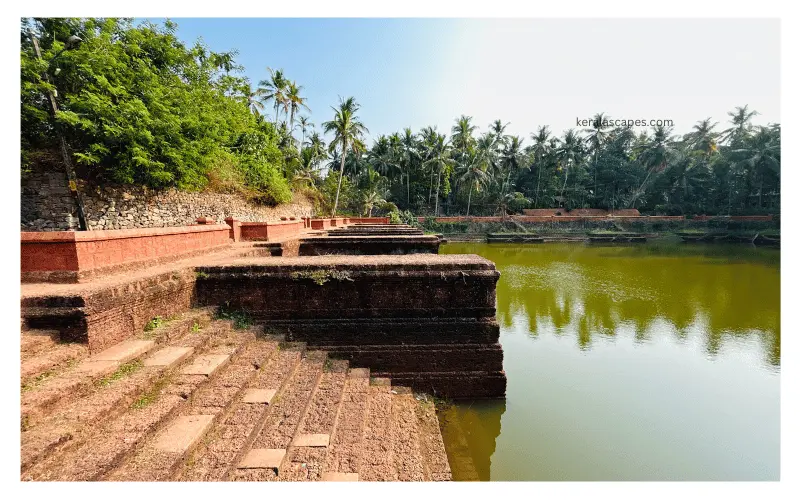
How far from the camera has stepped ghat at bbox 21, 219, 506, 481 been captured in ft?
6.03

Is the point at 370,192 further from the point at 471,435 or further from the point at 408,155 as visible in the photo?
the point at 471,435

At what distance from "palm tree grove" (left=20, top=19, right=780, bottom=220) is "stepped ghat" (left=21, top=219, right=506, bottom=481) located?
17.1 feet

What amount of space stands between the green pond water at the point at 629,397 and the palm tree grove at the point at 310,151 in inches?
360

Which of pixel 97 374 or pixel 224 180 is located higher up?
pixel 224 180

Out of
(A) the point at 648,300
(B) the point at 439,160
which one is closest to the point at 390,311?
(A) the point at 648,300

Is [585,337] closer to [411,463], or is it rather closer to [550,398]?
[550,398]

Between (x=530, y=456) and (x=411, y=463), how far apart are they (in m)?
1.41

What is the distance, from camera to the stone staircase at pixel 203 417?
5.58 ft

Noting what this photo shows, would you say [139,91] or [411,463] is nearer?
[411,463]

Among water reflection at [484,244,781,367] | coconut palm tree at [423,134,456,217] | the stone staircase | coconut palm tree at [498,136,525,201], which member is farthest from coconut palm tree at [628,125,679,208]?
the stone staircase

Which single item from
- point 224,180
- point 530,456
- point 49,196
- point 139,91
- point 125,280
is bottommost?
point 530,456

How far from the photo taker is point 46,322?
92.3 inches

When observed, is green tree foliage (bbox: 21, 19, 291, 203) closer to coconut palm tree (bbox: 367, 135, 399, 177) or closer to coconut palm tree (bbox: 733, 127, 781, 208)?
coconut palm tree (bbox: 367, 135, 399, 177)

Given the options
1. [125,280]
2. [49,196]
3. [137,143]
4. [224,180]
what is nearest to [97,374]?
[125,280]
